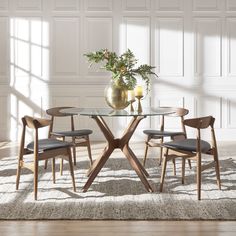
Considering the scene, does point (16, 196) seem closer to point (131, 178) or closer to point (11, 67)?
point (131, 178)

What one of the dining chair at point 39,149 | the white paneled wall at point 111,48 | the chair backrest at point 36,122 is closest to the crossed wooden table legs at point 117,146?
the dining chair at point 39,149

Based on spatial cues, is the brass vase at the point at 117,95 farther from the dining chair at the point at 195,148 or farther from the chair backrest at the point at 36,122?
the chair backrest at the point at 36,122

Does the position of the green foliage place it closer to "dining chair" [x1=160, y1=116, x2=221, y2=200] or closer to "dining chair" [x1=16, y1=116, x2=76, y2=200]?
"dining chair" [x1=160, y1=116, x2=221, y2=200]

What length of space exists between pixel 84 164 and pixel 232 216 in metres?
2.66

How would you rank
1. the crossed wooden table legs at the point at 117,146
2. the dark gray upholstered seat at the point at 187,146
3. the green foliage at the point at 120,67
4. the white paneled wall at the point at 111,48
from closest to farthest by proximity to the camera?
the dark gray upholstered seat at the point at 187,146
the crossed wooden table legs at the point at 117,146
the green foliage at the point at 120,67
the white paneled wall at the point at 111,48

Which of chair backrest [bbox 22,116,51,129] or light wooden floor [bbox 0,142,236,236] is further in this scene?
chair backrest [bbox 22,116,51,129]

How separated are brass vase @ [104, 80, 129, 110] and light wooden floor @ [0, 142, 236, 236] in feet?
5.19

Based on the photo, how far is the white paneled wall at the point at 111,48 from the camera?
26.8 ft

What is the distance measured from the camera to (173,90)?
827 centimetres

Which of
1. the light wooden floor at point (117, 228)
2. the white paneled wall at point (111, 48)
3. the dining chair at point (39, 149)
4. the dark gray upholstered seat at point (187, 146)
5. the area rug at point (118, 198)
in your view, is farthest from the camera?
the white paneled wall at point (111, 48)

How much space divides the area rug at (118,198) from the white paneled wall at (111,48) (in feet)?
8.98

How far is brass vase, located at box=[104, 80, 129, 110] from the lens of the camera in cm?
494

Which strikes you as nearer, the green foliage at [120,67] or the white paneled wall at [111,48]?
the green foliage at [120,67]

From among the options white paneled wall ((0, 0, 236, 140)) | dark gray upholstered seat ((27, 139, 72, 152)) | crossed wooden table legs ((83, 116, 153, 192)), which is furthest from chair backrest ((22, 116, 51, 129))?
white paneled wall ((0, 0, 236, 140))
